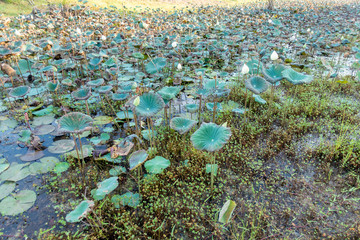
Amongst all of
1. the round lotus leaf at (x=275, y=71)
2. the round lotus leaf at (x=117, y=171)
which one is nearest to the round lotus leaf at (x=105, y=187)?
the round lotus leaf at (x=117, y=171)

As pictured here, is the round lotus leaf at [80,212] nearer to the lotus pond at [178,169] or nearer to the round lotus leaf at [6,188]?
the lotus pond at [178,169]

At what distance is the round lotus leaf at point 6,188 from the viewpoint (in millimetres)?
2326

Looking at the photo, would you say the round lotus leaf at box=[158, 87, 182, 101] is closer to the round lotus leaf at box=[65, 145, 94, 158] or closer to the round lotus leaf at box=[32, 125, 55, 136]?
the round lotus leaf at box=[65, 145, 94, 158]

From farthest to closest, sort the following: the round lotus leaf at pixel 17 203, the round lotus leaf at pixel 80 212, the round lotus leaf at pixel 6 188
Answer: the round lotus leaf at pixel 6 188 → the round lotus leaf at pixel 17 203 → the round lotus leaf at pixel 80 212

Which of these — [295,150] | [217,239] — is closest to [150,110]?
[217,239]

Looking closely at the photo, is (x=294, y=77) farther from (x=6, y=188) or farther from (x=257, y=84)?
(x=6, y=188)

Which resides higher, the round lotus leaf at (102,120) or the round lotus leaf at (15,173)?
the round lotus leaf at (102,120)

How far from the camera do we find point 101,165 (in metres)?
2.76

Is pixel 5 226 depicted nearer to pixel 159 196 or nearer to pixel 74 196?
pixel 74 196

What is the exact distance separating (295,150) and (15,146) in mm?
3863

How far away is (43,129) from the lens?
128 inches

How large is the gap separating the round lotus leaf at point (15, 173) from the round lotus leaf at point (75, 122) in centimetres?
91

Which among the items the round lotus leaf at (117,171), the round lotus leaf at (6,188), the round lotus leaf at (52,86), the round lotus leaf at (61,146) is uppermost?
the round lotus leaf at (52,86)

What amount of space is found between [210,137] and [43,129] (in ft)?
8.40
